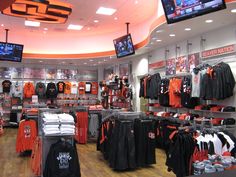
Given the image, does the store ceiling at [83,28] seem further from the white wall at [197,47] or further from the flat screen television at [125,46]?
the white wall at [197,47]

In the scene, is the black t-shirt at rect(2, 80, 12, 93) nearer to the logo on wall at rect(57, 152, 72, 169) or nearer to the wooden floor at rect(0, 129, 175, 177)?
the wooden floor at rect(0, 129, 175, 177)

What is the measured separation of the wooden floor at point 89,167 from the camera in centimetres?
494

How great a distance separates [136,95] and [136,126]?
16.1ft

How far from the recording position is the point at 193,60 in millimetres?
7023

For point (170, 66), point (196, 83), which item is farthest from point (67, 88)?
point (196, 83)

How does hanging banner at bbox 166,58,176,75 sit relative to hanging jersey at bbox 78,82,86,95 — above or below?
above

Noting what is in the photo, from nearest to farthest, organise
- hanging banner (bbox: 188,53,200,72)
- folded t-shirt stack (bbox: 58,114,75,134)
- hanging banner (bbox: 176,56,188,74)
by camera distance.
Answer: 1. folded t-shirt stack (bbox: 58,114,75,134)
2. hanging banner (bbox: 188,53,200,72)
3. hanging banner (bbox: 176,56,188,74)

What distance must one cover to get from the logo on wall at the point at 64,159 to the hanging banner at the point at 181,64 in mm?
4693

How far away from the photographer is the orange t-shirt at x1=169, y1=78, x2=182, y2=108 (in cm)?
704

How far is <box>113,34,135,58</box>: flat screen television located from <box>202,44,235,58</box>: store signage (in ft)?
7.17

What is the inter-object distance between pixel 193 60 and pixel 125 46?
7.20ft

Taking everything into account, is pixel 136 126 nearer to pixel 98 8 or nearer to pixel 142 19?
pixel 98 8

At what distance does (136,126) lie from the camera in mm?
5293

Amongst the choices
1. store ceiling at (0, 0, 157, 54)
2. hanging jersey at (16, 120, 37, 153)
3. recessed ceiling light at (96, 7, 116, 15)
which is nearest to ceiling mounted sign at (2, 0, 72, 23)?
store ceiling at (0, 0, 157, 54)
